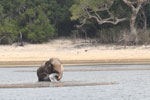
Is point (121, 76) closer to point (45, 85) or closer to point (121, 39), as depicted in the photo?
point (45, 85)

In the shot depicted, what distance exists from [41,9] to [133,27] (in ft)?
31.5

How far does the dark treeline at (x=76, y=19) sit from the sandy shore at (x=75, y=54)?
1.32m

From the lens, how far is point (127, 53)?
4150 cm

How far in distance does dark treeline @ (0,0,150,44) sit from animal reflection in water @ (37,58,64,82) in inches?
763

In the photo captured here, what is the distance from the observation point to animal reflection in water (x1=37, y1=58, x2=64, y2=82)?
25.6 metres

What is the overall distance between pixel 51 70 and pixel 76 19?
Answer: 23.2 meters

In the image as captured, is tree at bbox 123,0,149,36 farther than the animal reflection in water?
Yes

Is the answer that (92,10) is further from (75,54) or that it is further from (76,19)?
(75,54)

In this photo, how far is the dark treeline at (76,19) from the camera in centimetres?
4625

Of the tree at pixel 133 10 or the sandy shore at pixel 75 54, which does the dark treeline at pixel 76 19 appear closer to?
the tree at pixel 133 10

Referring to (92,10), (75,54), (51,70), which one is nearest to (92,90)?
(51,70)

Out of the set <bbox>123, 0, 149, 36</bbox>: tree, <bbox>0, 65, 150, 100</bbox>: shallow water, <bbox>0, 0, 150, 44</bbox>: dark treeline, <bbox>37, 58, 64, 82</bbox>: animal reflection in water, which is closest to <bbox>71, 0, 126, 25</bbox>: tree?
<bbox>0, 0, 150, 44</bbox>: dark treeline

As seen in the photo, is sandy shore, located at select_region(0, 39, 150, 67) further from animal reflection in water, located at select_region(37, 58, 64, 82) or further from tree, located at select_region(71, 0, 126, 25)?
animal reflection in water, located at select_region(37, 58, 64, 82)

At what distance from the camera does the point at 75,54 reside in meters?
43.1
